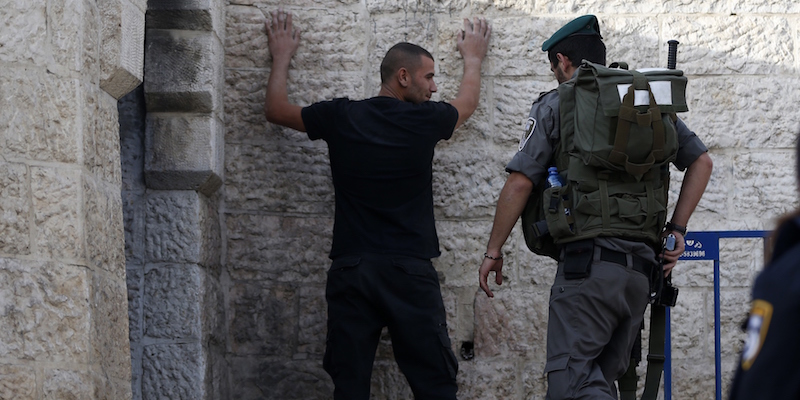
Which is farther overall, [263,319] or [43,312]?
[263,319]

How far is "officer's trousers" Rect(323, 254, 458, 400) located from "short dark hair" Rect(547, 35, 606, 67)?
1046 millimetres

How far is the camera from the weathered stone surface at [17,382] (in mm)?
3180

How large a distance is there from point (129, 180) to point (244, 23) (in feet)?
3.18

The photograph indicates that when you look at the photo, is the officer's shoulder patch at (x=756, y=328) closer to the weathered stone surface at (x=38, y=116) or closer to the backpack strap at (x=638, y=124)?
the backpack strap at (x=638, y=124)

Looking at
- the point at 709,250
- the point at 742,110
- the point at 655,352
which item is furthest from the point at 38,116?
the point at 742,110

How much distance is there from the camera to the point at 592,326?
11.9ft

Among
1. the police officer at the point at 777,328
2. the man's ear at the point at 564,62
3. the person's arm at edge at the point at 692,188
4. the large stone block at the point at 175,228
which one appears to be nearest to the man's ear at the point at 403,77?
the man's ear at the point at 564,62

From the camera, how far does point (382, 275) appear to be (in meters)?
4.18

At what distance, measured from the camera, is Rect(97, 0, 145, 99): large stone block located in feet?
11.9

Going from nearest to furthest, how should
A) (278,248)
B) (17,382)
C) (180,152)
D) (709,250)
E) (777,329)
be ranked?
(777,329)
(17,382)
(709,250)
(180,152)
(278,248)

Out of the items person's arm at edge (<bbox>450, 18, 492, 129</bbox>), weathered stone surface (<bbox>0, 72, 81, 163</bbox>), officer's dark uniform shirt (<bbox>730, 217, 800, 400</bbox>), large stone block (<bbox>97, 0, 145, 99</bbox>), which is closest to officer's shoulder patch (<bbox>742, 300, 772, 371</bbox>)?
officer's dark uniform shirt (<bbox>730, 217, 800, 400</bbox>)

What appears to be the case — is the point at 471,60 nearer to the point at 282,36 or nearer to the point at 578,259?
the point at 282,36

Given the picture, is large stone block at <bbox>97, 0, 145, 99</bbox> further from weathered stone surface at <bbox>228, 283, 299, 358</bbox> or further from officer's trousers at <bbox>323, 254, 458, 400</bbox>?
weathered stone surface at <bbox>228, 283, 299, 358</bbox>

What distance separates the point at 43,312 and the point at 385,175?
1.58 m
